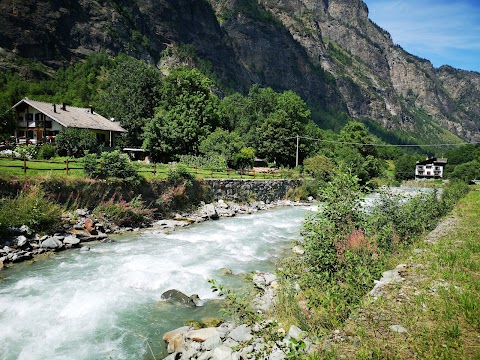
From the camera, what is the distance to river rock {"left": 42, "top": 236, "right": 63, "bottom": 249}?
1529 centimetres

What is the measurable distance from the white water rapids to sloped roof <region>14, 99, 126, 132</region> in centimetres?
2765

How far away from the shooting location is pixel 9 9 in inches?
3499

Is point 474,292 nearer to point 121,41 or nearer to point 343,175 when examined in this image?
point 343,175

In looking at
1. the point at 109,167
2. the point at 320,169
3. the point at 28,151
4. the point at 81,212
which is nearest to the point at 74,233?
the point at 81,212

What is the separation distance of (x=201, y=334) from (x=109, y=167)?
647 inches

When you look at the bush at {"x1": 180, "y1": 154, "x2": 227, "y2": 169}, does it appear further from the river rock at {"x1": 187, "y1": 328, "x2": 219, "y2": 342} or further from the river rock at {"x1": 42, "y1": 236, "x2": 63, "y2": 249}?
the river rock at {"x1": 187, "y1": 328, "x2": 219, "y2": 342}

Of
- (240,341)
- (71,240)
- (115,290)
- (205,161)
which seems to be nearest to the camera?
(240,341)

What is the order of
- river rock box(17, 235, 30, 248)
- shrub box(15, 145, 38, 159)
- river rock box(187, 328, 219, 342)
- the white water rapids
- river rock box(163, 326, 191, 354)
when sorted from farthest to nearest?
shrub box(15, 145, 38, 159) < river rock box(17, 235, 30, 248) < the white water rapids < river rock box(163, 326, 191, 354) < river rock box(187, 328, 219, 342)

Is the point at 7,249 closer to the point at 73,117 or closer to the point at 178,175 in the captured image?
the point at 178,175

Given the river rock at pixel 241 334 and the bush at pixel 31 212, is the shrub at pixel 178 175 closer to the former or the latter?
the bush at pixel 31 212

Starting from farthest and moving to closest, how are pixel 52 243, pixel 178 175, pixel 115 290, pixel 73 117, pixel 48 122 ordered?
1. pixel 73 117
2. pixel 48 122
3. pixel 178 175
4. pixel 52 243
5. pixel 115 290

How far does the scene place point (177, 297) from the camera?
10992mm

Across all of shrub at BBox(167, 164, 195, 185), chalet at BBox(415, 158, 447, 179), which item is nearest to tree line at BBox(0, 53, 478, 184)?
shrub at BBox(167, 164, 195, 185)

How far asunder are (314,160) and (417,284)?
4191 cm
